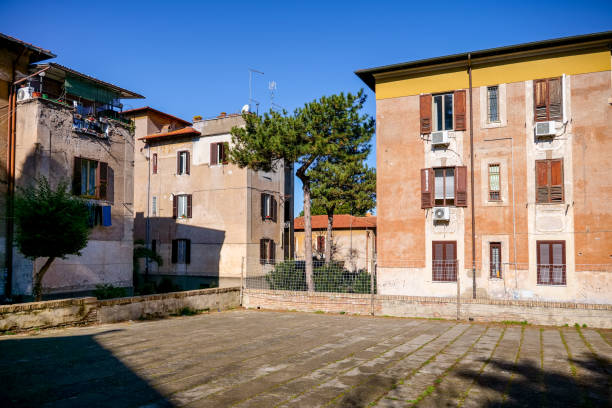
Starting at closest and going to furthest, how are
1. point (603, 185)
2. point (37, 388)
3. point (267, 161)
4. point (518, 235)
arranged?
point (37, 388), point (603, 185), point (518, 235), point (267, 161)

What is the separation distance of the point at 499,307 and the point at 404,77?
32.5ft

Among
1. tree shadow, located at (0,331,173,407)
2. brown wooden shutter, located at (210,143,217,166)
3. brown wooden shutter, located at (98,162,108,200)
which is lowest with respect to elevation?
tree shadow, located at (0,331,173,407)

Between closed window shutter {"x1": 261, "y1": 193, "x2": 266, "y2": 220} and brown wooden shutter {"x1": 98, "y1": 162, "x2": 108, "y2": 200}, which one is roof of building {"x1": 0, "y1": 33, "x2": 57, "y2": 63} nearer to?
brown wooden shutter {"x1": 98, "y1": 162, "x2": 108, "y2": 200}

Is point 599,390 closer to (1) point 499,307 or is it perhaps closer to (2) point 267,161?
(1) point 499,307

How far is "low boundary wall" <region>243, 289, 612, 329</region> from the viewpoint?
13.4 m

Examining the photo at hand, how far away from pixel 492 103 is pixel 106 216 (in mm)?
16456

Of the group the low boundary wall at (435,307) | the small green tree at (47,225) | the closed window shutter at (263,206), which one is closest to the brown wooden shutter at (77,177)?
the small green tree at (47,225)

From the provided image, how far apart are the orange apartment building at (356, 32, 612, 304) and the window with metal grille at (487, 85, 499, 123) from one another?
0.13 ft

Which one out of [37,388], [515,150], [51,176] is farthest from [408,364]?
[51,176]

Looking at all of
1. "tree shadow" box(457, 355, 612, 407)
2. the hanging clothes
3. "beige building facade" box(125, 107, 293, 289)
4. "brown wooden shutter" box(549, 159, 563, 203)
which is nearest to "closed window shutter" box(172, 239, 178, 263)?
"beige building facade" box(125, 107, 293, 289)

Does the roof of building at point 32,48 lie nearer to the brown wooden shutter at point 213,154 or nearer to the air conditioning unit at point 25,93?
the air conditioning unit at point 25,93

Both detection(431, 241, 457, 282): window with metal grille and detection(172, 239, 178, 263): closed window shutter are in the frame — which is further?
detection(172, 239, 178, 263): closed window shutter

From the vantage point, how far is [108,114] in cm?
2067

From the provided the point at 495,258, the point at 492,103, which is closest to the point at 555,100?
the point at 492,103
